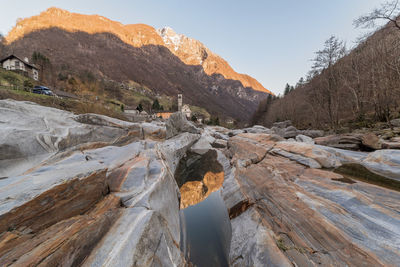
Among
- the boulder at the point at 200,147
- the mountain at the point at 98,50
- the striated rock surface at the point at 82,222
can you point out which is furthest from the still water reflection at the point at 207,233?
the mountain at the point at 98,50

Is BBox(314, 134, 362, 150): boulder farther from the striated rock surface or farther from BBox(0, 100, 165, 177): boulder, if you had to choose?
BBox(0, 100, 165, 177): boulder

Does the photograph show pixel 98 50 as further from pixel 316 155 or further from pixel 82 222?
pixel 316 155

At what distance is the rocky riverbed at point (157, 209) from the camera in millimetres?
1878

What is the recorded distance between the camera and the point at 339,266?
7.72 feet

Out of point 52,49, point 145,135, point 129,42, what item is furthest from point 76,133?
point 129,42

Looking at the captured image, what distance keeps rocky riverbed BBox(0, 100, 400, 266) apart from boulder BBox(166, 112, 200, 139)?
8993mm

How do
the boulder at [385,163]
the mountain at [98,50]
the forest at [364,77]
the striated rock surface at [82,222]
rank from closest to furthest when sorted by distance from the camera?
the striated rock surface at [82,222] < the boulder at [385,163] < the forest at [364,77] < the mountain at [98,50]

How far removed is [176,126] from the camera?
15.8 m

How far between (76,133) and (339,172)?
11.5 m

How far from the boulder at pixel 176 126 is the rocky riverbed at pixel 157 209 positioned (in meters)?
8.99

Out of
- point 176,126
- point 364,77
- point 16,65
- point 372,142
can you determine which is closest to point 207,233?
point 372,142

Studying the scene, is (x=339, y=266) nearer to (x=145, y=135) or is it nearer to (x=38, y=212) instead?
(x=38, y=212)

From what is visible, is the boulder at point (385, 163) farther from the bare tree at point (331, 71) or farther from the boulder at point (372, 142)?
the bare tree at point (331, 71)

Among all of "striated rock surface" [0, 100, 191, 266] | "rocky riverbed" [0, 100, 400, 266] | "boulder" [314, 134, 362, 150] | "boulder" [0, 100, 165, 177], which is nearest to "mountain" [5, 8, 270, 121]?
"boulder" [0, 100, 165, 177]
